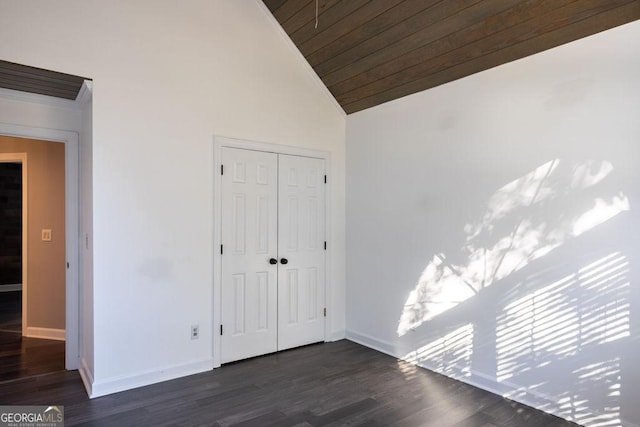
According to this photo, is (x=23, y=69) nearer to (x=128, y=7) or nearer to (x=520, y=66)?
(x=128, y=7)

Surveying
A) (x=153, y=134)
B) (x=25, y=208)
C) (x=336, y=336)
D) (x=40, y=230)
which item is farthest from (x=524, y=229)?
(x=25, y=208)

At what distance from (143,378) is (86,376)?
0.48 meters

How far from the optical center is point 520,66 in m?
2.83

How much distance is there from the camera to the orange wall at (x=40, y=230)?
4301mm

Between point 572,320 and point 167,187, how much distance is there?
3197 mm

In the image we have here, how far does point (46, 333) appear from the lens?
14.1ft

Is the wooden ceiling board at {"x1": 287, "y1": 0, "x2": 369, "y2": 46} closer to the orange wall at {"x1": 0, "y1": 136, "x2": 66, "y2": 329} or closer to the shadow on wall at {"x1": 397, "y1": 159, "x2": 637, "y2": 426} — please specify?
the shadow on wall at {"x1": 397, "y1": 159, "x2": 637, "y2": 426}

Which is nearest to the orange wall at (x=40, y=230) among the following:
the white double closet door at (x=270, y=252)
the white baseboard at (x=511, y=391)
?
the white double closet door at (x=270, y=252)

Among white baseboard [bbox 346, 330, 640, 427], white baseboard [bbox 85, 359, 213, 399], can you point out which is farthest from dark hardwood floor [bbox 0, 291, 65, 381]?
white baseboard [bbox 346, 330, 640, 427]

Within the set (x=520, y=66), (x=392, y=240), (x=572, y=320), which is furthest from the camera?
(x=392, y=240)

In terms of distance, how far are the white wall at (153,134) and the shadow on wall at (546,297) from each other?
7.29 ft

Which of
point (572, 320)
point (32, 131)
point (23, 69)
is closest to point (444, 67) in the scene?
point (572, 320)

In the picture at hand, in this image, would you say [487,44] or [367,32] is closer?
[487,44]

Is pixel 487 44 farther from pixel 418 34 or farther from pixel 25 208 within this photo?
pixel 25 208
